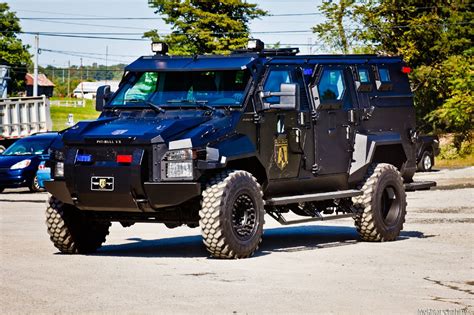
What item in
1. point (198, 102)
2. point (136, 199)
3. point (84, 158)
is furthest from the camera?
point (198, 102)

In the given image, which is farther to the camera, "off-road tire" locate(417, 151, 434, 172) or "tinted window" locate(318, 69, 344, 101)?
"off-road tire" locate(417, 151, 434, 172)

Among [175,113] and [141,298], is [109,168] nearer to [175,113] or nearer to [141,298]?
[175,113]

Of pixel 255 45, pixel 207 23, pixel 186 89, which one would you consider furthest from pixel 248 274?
pixel 207 23

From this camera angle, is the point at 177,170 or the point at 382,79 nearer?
the point at 177,170

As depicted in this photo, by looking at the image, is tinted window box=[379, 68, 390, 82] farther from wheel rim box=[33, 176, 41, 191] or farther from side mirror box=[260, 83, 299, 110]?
wheel rim box=[33, 176, 41, 191]

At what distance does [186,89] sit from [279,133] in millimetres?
1256

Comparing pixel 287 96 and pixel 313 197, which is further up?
pixel 287 96

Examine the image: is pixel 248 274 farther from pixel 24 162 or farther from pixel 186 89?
pixel 24 162

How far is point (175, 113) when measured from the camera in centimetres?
1386

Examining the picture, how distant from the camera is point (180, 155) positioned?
41.8 feet

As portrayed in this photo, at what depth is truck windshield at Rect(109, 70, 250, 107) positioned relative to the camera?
13977 millimetres

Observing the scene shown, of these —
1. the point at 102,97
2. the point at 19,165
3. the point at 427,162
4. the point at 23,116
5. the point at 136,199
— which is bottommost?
the point at 427,162

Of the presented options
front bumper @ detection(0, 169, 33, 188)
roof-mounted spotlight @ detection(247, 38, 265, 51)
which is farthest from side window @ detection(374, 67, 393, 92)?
front bumper @ detection(0, 169, 33, 188)

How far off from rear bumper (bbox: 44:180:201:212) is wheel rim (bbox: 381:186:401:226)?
385 centimetres
